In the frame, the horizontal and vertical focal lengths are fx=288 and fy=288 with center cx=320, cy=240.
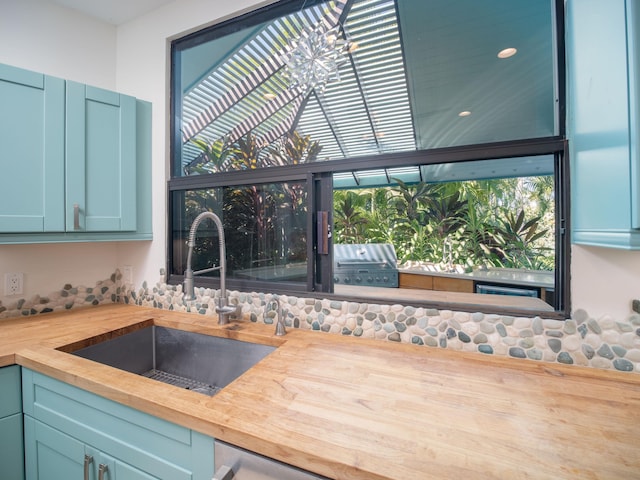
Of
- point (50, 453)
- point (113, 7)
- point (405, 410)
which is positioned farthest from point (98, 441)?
point (113, 7)

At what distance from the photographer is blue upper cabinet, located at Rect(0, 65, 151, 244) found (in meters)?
1.27

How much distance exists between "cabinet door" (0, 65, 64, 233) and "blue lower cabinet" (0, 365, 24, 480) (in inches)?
24.2

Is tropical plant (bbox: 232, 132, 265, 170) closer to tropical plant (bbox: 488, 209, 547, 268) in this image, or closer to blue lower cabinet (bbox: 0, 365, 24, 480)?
blue lower cabinet (bbox: 0, 365, 24, 480)

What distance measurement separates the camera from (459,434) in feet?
2.04

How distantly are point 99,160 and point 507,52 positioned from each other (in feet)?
6.44

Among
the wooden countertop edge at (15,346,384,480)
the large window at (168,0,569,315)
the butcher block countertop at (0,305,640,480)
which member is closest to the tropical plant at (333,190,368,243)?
the large window at (168,0,569,315)

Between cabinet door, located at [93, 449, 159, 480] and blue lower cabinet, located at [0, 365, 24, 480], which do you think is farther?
blue lower cabinet, located at [0, 365, 24, 480]

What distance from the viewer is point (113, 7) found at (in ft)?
5.69

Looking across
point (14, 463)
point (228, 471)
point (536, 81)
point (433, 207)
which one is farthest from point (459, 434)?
point (433, 207)

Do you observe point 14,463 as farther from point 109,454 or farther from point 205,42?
point 205,42

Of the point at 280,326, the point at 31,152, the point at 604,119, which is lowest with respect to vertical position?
the point at 280,326

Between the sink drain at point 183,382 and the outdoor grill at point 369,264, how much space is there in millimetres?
1512

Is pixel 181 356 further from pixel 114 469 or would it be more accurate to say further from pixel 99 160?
pixel 99 160

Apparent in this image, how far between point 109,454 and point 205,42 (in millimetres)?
2021
